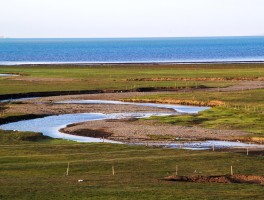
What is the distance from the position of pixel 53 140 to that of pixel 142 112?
23.8 metres

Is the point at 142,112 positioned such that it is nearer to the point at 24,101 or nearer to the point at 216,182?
the point at 24,101

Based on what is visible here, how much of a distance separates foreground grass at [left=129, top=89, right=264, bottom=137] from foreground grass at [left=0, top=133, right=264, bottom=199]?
14739 millimetres

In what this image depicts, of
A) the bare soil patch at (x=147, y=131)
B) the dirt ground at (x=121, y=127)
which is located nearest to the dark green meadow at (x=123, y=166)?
the bare soil patch at (x=147, y=131)

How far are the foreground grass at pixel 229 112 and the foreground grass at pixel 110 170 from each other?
14739 millimetres

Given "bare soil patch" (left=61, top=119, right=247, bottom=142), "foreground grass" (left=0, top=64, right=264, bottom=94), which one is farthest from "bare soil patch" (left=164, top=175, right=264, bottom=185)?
"foreground grass" (left=0, top=64, right=264, bottom=94)

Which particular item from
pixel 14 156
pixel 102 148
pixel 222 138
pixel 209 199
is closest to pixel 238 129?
pixel 222 138

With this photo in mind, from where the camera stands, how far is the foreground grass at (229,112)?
68.7 metres

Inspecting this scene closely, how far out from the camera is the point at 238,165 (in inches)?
1838

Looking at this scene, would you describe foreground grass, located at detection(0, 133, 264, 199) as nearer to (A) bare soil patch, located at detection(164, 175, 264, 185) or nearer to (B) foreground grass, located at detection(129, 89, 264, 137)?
(A) bare soil patch, located at detection(164, 175, 264, 185)

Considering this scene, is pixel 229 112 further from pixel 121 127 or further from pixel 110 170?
pixel 110 170

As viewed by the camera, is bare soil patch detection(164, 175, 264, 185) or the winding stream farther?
the winding stream

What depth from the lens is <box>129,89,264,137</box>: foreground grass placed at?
6869 centimetres

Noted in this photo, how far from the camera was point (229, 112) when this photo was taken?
77500mm

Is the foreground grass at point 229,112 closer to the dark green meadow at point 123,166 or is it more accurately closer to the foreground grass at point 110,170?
the dark green meadow at point 123,166
